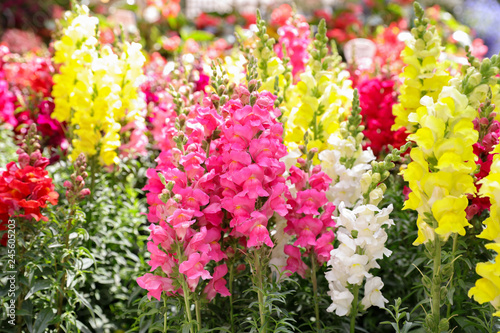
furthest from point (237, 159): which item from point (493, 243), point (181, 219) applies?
point (493, 243)

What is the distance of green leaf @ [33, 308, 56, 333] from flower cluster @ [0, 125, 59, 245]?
0.39m

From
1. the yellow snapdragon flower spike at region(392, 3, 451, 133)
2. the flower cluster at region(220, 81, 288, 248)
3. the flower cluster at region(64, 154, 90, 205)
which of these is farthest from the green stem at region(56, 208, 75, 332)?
the yellow snapdragon flower spike at region(392, 3, 451, 133)

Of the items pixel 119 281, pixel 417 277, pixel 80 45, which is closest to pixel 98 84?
pixel 80 45

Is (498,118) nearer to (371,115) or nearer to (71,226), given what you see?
(371,115)

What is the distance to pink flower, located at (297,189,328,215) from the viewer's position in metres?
1.87

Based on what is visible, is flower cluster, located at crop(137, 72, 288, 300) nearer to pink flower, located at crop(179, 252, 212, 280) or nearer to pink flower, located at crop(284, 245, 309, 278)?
pink flower, located at crop(179, 252, 212, 280)

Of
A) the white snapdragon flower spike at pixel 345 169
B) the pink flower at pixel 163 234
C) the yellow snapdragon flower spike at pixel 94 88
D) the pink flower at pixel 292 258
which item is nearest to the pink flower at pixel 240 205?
the pink flower at pixel 163 234

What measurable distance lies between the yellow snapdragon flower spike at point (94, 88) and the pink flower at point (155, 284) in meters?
1.27

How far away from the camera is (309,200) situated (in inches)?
74.2

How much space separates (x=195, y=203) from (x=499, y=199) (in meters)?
Result: 1.01

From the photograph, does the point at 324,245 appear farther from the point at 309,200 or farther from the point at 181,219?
the point at 181,219

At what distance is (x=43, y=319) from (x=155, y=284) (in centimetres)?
80

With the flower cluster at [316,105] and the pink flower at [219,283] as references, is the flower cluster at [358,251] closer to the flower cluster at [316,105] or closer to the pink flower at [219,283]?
the pink flower at [219,283]

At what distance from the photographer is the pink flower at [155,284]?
1.74 meters
